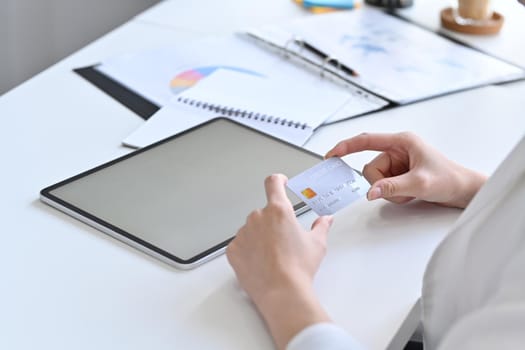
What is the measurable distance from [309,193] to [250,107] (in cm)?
30

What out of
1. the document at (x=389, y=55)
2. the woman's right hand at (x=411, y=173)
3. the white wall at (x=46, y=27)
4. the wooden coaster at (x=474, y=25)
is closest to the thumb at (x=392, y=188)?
the woman's right hand at (x=411, y=173)

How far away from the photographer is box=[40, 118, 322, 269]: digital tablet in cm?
80

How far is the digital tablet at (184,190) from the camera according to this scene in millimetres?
802

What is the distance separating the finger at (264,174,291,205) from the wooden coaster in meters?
0.74

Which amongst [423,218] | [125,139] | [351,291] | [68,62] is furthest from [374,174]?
[68,62]

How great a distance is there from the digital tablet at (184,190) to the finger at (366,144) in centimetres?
5

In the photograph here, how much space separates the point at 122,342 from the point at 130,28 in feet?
2.83

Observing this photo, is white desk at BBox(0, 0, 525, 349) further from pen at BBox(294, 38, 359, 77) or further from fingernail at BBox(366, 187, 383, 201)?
pen at BBox(294, 38, 359, 77)

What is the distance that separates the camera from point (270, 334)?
684 millimetres

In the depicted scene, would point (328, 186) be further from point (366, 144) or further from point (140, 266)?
point (140, 266)

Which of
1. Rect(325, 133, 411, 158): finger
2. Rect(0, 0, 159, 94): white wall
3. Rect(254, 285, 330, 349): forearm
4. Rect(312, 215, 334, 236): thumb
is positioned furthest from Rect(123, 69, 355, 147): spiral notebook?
Rect(0, 0, 159, 94): white wall

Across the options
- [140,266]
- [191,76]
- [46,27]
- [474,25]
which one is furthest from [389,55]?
[46,27]

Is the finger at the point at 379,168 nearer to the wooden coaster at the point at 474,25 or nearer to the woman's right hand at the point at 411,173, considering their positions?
the woman's right hand at the point at 411,173

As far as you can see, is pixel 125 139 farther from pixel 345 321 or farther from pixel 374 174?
pixel 345 321
